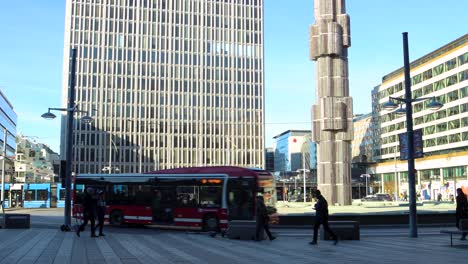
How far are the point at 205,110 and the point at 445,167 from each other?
54.6m

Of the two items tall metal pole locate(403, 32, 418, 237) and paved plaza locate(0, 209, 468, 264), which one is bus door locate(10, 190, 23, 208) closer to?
paved plaza locate(0, 209, 468, 264)

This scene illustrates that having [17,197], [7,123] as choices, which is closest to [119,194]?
[17,197]

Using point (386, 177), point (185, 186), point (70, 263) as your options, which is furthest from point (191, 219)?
point (386, 177)

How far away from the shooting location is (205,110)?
11919cm

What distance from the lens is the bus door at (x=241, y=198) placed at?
23625 mm

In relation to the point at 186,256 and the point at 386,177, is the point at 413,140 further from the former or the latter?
the point at 386,177

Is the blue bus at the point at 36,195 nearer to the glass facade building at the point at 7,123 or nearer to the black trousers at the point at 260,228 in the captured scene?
the glass facade building at the point at 7,123

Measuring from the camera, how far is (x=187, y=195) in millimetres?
24875

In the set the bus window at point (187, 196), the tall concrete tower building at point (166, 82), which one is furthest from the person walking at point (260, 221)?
the tall concrete tower building at point (166, 82)

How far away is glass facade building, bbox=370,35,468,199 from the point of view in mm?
88000

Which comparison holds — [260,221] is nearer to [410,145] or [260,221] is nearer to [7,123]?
[410,145]

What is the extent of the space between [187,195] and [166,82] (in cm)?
9466

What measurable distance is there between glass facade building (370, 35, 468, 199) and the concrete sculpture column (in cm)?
4405

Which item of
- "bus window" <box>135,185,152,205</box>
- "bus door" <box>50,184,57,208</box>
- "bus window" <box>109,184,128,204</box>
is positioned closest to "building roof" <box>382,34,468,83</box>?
"bus door" <box>50,184,57,208</box>
